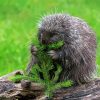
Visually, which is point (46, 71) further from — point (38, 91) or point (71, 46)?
point (71, 46)

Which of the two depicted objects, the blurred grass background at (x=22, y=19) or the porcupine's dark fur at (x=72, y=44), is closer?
the porcupine's dark fur at (x=72, y=44)

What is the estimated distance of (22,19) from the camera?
15.5m

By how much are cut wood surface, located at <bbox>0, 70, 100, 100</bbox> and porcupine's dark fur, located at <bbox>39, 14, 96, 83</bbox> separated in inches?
7.1

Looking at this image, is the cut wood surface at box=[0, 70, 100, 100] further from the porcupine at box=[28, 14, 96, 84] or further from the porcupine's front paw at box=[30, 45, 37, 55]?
the porcupine's front paw at box=[30, 45, 37, 55]

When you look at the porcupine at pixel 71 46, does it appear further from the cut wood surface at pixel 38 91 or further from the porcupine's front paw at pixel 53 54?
the cut wood surface at pixel 38 91

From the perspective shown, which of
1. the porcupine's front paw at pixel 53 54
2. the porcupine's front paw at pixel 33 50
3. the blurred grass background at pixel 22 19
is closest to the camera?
the porcupine's front paw at pixel 53 54

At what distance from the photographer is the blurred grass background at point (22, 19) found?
12211mm

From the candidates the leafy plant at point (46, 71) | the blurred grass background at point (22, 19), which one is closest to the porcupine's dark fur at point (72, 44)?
the leafy plant at point (46, 71)

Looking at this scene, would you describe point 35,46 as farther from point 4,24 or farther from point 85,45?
point 4,24

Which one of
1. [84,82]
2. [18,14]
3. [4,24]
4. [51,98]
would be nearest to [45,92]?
[51,98]

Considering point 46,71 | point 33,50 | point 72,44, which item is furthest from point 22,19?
point 46,71

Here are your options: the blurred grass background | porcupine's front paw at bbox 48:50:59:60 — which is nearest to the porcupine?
porcupine's front paw at bbox 48:50:59:60

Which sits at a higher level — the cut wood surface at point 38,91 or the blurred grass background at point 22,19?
the blurred grass background at point 22,19

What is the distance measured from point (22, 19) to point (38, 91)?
8.01m
